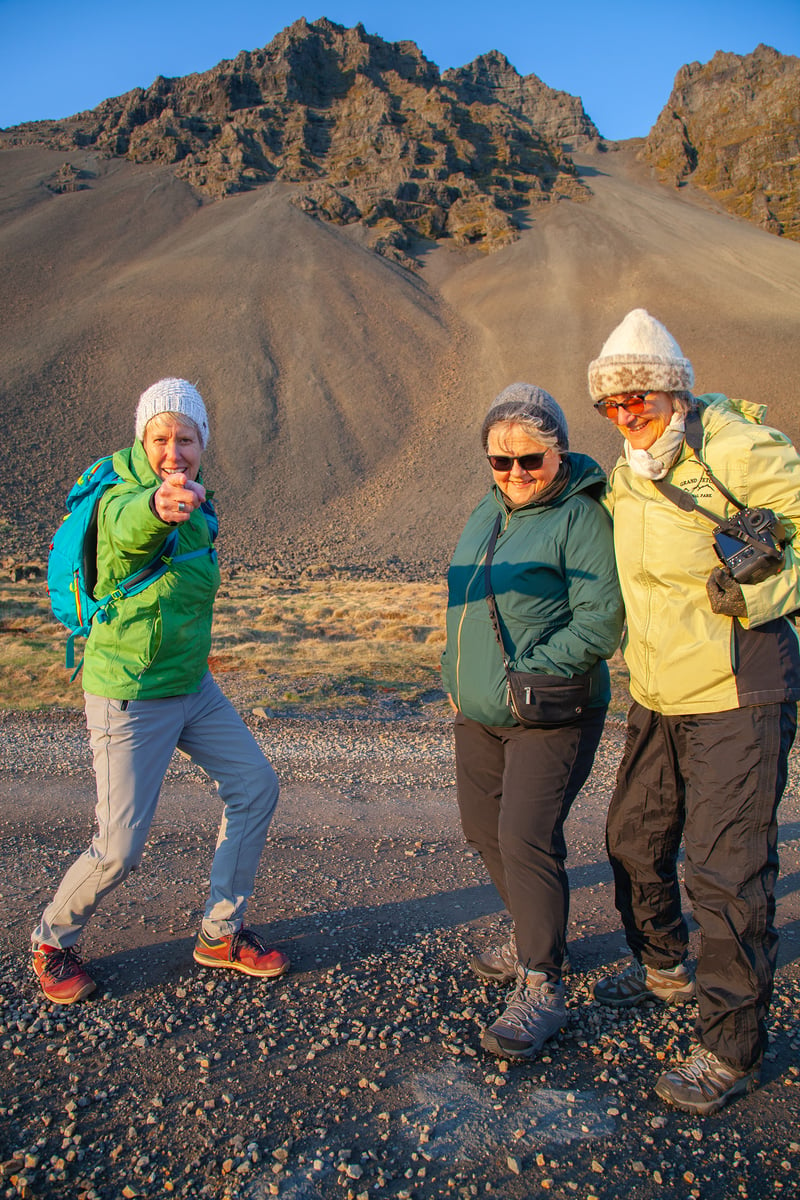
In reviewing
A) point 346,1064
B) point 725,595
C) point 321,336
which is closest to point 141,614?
point 346,1064

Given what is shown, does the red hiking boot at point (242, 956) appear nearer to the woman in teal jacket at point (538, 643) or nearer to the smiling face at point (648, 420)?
the woman in teal jacket at point (538, 643)

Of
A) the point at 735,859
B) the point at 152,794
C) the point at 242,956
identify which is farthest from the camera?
the point at 242,956

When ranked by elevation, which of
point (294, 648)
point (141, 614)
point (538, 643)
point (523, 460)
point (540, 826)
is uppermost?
point (523, 460)

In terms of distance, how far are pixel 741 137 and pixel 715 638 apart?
137 metres

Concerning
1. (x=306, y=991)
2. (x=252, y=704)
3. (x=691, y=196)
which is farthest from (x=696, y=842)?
(x=691, y=196)

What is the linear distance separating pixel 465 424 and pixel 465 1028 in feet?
183

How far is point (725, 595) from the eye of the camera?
9.53ft

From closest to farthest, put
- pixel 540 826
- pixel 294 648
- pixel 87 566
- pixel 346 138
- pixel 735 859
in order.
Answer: pixel 735 859 → pixel 540 826 → pixel 87 566 → pixel 294 648 → pixel 346 138

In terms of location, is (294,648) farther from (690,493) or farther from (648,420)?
(690,493)

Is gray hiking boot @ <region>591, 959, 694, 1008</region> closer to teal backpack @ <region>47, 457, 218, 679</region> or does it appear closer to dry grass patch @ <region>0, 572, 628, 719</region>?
teal backpack @ <region>47, 457, 218, 679</region>

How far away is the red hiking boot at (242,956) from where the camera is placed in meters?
3.63

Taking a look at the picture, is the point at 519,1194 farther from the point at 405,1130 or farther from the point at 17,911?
the point at 17,911

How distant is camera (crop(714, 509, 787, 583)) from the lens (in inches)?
110

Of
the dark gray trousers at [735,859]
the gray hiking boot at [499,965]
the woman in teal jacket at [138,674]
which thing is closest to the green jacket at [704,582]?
the dark gray trousers at [735,859]
